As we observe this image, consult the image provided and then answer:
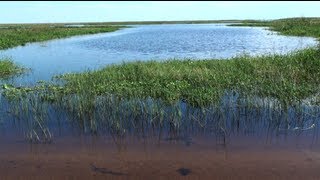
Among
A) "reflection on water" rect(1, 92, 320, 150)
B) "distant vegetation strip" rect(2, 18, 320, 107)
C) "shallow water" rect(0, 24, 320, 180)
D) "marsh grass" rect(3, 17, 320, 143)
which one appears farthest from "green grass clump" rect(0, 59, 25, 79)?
"reflection on water" rect(1, 92, 320, 150)

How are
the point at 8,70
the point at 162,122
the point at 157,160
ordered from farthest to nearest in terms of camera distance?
the point at 8,70, the point at 162,122, the point at 157,160

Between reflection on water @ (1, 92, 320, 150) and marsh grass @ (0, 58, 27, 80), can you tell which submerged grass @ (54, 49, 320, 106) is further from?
marsh grass @ (0, 58, 27, 80)

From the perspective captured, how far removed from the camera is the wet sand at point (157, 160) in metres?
7.71

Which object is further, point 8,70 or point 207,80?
point 8,70

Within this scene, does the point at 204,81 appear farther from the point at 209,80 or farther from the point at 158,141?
the point at 158,141

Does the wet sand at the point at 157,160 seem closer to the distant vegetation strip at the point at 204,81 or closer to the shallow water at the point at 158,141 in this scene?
the shallow water at the point at 158,141

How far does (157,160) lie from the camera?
27.7ft

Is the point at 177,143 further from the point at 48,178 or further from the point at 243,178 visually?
the point at 48,178

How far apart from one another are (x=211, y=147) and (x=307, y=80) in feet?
22.3

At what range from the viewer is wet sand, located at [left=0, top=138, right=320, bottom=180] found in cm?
771

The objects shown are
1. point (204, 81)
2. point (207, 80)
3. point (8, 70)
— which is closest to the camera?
point (207, 80)

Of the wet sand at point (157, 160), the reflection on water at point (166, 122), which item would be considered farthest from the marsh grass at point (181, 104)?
the wet sand at point (157, 160)

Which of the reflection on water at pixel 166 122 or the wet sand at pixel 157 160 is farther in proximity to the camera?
the reflection on water at pixel 166 122

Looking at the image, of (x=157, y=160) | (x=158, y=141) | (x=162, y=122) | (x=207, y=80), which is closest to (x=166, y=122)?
(x=162, y=122)
